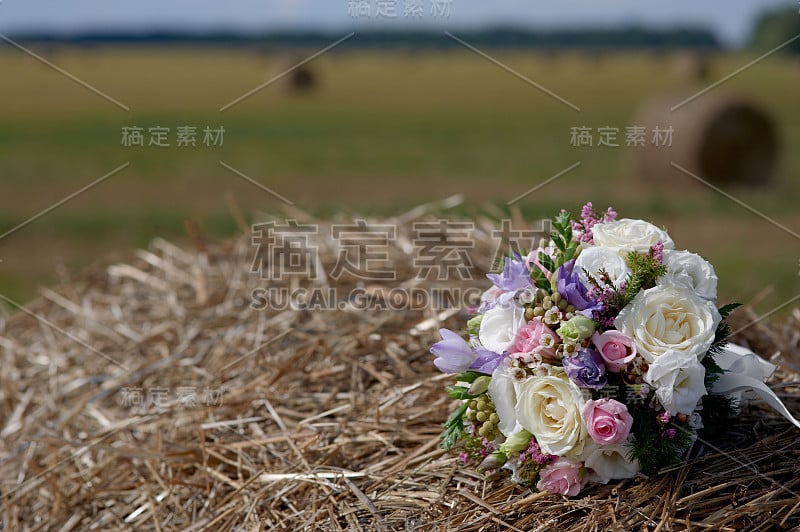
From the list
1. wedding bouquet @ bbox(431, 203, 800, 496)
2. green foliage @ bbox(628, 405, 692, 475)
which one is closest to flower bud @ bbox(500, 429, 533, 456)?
wedding bouquet @ bbox(431, 203, 800, 496)

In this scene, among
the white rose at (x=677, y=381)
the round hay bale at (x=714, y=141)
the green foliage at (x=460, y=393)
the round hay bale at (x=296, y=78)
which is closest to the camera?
the white rose at (x=677, y=381)

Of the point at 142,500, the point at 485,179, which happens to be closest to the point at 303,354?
the point at 142,500

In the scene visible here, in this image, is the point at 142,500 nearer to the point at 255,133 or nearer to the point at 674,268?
the point at 674,268

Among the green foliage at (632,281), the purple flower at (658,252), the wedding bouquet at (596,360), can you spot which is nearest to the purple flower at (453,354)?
the wedding bouquet at (596,360)

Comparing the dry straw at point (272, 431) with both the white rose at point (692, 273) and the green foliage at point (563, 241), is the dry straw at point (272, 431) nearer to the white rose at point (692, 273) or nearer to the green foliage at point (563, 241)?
the white rose at point (692, 273)

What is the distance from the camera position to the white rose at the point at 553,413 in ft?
6.77

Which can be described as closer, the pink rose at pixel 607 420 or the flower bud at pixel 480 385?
the pink rose at pixel 607 420

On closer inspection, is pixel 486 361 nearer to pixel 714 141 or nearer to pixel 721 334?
pixel 721 334

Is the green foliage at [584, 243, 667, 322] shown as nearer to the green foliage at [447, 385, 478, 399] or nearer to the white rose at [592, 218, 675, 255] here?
the white rose at [592, 218, 675, 255]

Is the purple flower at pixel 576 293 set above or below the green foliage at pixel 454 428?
above

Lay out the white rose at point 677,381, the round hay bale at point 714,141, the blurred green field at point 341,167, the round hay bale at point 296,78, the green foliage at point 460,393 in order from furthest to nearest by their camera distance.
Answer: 1. the round hay bale at point 296,78
2. the round hay bale at point 714,141
3. the blurred green field at point 341,167
4. the green foliage at point 460,393
5. the white rose at point 677,381

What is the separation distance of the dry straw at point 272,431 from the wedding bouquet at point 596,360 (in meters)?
Answer: 0.13

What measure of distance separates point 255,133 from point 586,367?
1938cm

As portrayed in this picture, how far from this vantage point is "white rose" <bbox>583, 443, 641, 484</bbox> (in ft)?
6.98
